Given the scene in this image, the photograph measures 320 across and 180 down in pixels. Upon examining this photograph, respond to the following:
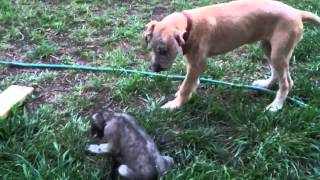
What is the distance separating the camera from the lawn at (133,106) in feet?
13.4

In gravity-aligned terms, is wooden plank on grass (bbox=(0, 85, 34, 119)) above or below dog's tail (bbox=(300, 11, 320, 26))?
below

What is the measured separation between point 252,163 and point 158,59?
113cm

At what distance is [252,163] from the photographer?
412 cm

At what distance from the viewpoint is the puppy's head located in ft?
14.0

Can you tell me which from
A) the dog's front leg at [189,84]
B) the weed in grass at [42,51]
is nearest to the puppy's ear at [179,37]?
the dog's front leg at [189,84]

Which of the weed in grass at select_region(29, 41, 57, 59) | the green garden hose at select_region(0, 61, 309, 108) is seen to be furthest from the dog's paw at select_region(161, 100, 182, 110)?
the weed in grass at select_region(29, 41, 57, 59)

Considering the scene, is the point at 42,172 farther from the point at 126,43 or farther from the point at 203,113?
the point at 126,43

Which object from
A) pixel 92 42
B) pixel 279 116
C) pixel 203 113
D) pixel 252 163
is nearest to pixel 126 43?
pixel 92 42

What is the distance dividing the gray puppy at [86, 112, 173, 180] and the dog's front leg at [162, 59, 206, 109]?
92 cm

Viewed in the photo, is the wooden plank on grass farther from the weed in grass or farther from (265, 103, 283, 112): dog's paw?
(265, 103, 283, 112): dog's paw

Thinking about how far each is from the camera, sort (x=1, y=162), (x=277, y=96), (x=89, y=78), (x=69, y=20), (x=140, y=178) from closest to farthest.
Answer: (x=140, y=178) < (x=1, y=162) < (x=277, y=96) < (x=89, y=78) < (x=69, y=20)

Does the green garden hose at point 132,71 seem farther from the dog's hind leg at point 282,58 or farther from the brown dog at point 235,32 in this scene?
the brown dog at point 235,32

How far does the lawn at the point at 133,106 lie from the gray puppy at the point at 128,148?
151mm

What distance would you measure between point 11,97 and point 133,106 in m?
1.12
